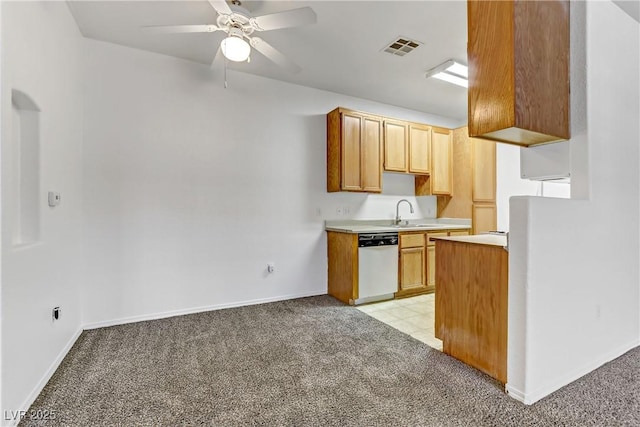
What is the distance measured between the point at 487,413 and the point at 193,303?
288cm

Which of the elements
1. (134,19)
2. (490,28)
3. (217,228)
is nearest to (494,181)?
(490,28)

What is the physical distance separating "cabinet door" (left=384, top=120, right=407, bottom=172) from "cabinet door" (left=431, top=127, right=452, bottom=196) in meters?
0.56

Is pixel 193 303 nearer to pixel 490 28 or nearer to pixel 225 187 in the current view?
pixel 225 187

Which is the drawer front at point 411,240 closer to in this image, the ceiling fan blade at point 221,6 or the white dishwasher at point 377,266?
the white dishwasher at point 377,266

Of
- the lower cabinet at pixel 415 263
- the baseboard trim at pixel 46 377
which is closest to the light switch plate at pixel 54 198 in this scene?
the baseboard trim at pixel 46 377

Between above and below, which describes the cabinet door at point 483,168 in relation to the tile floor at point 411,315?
above

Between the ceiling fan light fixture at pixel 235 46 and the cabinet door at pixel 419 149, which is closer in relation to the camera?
the ceiling fan light fixture at pixel 235 46

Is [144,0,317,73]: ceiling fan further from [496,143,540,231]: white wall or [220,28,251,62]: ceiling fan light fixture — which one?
[496,143,540,231]: white wall

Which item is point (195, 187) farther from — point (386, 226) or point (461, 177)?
point (461, 177)

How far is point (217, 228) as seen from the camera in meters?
3.42

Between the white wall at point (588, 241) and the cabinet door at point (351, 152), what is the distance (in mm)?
2213

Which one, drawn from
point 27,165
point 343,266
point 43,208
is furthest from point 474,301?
point 27,165

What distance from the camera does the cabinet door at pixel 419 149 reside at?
14.2ft

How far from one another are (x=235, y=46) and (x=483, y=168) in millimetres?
3821
